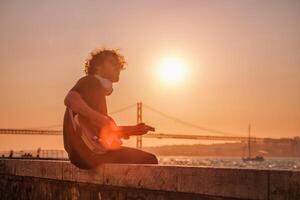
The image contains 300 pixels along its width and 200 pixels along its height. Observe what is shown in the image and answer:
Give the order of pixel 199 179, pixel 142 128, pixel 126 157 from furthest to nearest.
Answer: pixel 126 157
pixel 142 128
pixel 199 179

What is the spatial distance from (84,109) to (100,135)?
0.25 meters

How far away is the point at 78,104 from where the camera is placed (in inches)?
141

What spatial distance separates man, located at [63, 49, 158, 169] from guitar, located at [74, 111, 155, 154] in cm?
1

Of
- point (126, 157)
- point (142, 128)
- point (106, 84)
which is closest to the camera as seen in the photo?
point (142, 128)

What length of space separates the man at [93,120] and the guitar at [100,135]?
0.01 metres

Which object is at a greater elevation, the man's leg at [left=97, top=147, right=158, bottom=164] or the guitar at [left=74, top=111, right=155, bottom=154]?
the guitar at [left=74, top=111, right=155, bottom=154]

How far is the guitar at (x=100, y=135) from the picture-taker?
12.0ft

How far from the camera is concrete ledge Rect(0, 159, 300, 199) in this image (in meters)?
2.28

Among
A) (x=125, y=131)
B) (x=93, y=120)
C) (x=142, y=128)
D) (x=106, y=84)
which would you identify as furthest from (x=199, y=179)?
(x=106, y=84)

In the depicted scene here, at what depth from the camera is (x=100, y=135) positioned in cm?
369

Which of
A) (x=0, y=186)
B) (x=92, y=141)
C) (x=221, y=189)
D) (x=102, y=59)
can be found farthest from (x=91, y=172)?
(x=0, y=186)

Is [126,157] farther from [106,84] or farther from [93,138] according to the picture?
[106,84]

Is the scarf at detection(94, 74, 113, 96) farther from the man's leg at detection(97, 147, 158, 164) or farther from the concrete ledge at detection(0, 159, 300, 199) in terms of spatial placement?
the concrete ledge at detection(0, 159, 300, 199)

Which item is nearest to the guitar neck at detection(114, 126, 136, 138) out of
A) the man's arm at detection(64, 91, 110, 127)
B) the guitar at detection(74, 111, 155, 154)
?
the guitar at detection(74, 111, 155, 154)
